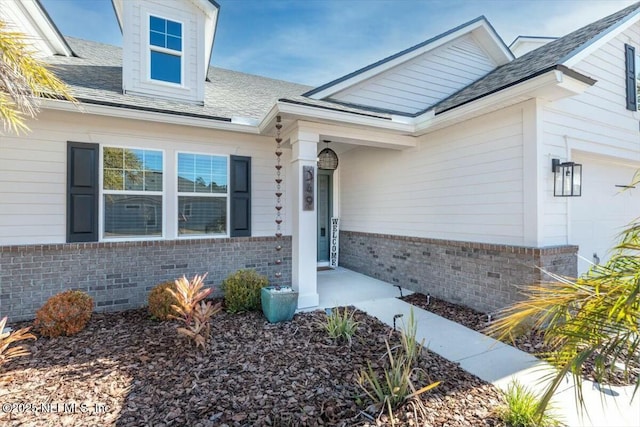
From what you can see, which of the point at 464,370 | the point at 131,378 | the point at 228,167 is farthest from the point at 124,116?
the point at 464,370

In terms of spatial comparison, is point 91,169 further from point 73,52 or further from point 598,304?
point 598,304

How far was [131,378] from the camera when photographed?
3.17 metres

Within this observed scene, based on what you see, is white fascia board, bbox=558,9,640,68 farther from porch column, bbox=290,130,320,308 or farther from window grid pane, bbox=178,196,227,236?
window grid pane, bbox=178,196,227,236

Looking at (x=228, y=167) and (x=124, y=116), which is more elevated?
(x=124, y=116)

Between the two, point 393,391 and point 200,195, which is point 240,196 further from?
point 393,391

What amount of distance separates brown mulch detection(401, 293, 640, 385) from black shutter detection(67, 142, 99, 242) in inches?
231

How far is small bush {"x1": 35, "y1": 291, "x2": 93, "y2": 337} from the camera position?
13.5 ft

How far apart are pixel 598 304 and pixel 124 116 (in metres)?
6.37

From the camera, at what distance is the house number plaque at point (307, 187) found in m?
5.26

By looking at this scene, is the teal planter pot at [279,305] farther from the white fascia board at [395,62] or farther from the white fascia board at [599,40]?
the white fascia board at [599,40]

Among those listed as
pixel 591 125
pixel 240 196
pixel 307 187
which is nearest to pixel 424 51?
pixel 591 125

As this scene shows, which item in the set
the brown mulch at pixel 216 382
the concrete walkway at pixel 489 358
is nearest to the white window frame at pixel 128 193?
the brown mulch at pixel 216 382

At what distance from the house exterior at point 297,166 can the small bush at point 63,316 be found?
1.00 metres

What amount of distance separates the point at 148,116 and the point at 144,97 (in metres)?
0.89
